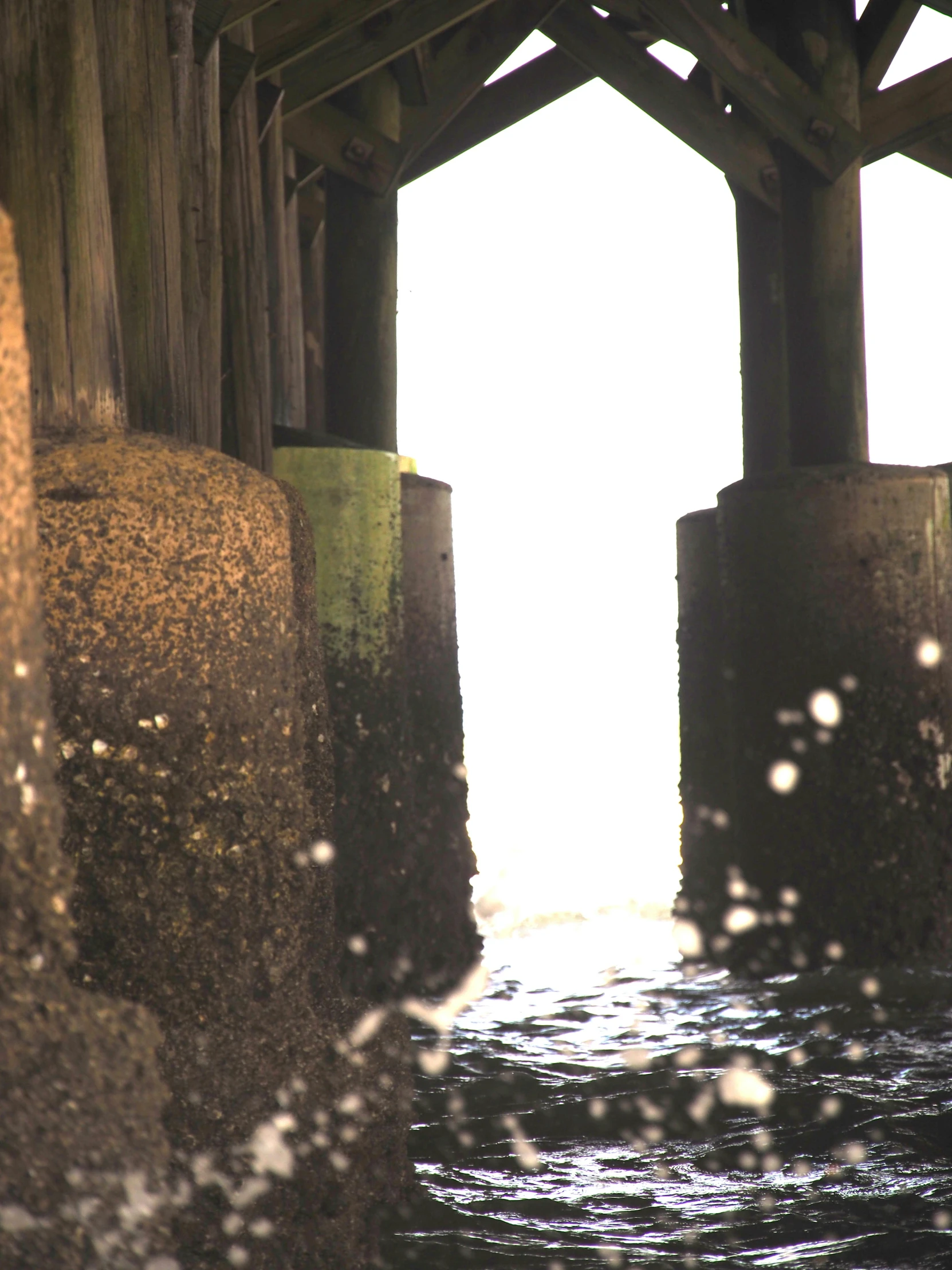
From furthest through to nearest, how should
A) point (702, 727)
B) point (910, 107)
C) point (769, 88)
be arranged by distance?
point (702, 727) < point (910, 107) < point (769, 88)

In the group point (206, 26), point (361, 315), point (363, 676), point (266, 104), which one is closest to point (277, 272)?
point (361, 315)

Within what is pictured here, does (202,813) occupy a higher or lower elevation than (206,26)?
lower

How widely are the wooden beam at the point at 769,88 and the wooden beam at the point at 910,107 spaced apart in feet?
1.38

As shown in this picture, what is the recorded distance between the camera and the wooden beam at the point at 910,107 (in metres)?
5.95

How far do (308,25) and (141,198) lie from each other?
282cm

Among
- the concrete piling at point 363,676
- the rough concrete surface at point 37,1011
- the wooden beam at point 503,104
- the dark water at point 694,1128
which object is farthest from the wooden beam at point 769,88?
the rough concrete surface at point 37,1011

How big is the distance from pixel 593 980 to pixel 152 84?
4435mm

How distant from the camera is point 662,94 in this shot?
626cm

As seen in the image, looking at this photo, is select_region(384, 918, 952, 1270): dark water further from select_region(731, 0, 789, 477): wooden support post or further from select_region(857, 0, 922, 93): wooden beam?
select_region(857, 0, 922, 93): wooden beam

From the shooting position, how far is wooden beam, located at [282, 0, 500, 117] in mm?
5430

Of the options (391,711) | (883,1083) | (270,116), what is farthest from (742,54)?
(883,1083)

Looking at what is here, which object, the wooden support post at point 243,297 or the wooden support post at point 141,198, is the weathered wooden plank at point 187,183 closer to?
the wooden support post at point 141,198

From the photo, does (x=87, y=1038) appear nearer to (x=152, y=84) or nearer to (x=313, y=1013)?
(x=313, y=1013)

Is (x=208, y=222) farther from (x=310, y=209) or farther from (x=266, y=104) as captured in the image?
(x=310, y=209)
